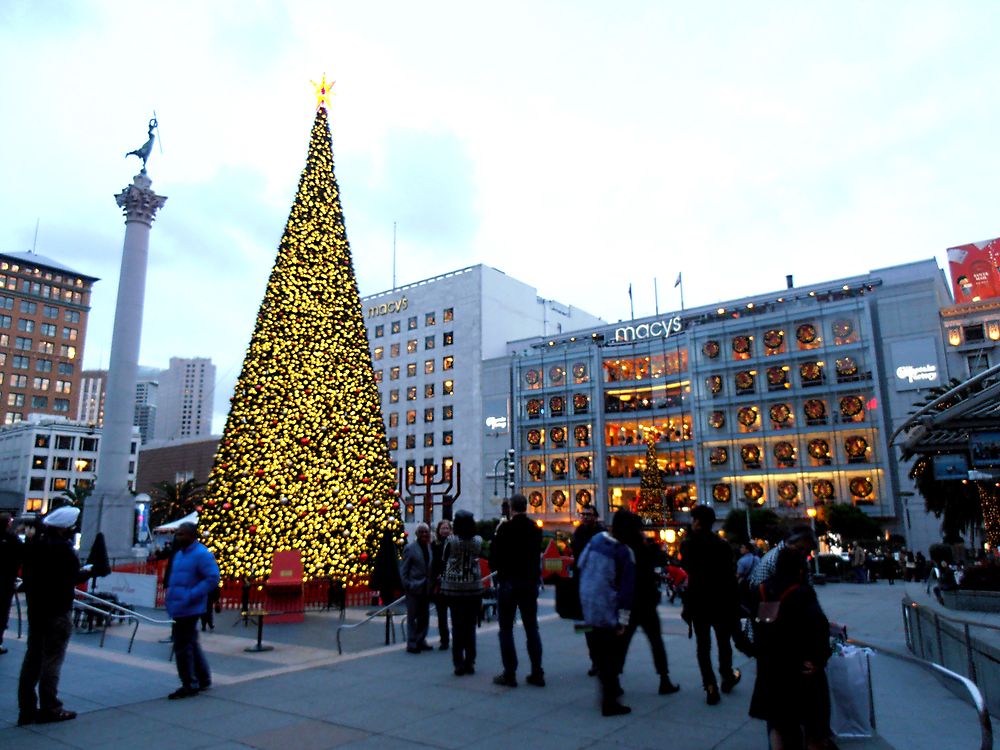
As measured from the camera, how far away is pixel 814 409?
49625 millimetres

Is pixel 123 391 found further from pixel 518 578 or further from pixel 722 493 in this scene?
pixel 722 493

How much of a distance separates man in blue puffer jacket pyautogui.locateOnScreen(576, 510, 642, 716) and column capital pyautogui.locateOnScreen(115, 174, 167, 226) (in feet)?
101

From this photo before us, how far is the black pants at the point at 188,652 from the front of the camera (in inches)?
299

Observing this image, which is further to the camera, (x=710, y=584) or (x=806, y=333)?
(x=806, y=333)

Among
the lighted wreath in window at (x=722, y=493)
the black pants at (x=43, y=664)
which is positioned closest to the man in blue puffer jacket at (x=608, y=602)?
the black pants at (x=43, y=664)

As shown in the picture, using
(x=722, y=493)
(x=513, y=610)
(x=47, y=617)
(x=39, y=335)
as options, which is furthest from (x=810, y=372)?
(x=39, y=335)

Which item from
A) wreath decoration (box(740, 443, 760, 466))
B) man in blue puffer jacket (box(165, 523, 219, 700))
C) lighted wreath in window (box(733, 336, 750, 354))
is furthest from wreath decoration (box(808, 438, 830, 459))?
man in blue puffer jacket (box(165, 523, 219, 700))

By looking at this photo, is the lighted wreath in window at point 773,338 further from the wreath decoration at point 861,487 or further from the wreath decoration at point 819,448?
the wreath decoration at point 861,487

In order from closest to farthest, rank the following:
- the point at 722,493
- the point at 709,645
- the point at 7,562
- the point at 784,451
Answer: the point at 709,645, the point at 7,562, the point at 784,451, the point at 722,493

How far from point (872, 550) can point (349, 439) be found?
3245cm

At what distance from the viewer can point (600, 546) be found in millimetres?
6676

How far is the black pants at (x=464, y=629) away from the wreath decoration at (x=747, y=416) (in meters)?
47.7

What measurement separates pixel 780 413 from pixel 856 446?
18.9 ft

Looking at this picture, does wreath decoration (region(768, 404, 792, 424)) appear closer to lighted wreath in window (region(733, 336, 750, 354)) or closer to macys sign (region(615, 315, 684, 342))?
lighted wreath in window (region(733, 336, 750, 354))
